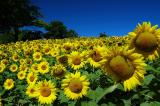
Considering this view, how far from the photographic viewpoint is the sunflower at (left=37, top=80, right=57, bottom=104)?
6055 millimetres

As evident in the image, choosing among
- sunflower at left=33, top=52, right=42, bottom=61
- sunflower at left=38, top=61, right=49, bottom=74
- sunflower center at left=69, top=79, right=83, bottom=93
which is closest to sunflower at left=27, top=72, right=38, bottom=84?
sunflower at left=38, top=61, right=49, bottom=74

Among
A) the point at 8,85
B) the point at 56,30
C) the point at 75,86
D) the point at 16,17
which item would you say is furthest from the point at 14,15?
the point at 75,86

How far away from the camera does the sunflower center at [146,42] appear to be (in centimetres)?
387

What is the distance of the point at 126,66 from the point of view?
11.9ft

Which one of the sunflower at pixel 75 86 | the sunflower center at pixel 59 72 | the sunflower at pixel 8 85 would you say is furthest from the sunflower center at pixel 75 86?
the sunflower at pixel 8 85

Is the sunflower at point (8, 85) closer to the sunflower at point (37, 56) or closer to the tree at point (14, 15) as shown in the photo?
the sunflower at point (37, 56)

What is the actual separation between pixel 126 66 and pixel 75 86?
6.10 ft

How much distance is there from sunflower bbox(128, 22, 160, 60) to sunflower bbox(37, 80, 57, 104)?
2328mm

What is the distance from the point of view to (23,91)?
7.62 meters

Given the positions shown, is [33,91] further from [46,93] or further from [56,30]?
[56,30]

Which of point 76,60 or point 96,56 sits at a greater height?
point 76,60

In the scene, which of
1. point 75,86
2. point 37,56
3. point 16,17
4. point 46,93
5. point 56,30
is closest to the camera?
point 75,86

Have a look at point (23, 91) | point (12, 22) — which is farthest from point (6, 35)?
point (23, 91)

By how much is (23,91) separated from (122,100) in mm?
3824
